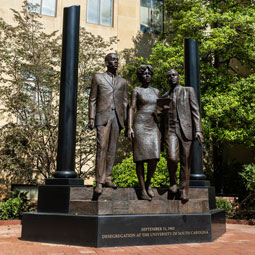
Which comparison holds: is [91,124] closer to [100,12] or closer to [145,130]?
[145,130]

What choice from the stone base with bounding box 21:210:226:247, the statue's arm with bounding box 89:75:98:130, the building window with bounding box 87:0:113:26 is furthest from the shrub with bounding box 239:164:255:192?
the building window with bounding box 87:0:113:26

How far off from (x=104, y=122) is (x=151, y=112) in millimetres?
998

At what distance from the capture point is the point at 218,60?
17500mm

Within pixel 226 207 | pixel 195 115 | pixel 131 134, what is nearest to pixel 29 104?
pixel 131 134

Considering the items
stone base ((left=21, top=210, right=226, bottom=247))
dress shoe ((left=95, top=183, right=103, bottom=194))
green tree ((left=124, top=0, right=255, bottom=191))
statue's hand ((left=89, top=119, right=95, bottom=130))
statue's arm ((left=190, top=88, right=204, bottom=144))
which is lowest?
stone base ((left=21, top=210, right=226, bottom=247))

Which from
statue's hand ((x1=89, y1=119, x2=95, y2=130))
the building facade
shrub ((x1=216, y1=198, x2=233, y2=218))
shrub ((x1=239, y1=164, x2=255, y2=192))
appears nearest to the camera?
statue's hand ((x1=89, y1=119, x2=95, y2=130))

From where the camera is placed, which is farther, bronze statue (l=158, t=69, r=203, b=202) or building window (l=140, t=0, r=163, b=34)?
building window (l=140, t=0, r=163, b=34)

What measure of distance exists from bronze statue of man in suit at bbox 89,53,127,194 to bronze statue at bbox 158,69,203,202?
99 centimetres

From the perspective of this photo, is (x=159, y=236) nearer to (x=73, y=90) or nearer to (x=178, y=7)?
(x=73, y=90)

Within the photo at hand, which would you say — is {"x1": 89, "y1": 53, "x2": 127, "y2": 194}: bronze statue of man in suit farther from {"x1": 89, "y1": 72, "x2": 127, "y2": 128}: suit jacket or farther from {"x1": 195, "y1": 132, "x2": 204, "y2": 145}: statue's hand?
{"x1": 195, "y1": 132, "x2": 204, "y2": 145}: statue's hand

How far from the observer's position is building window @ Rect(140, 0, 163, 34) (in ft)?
64.3

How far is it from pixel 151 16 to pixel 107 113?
1497 cm

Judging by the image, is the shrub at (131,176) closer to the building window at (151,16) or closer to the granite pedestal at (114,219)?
the granite pedestal at (114,219)

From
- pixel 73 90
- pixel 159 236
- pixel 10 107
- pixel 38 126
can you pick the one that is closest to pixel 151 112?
pixel 73 90
